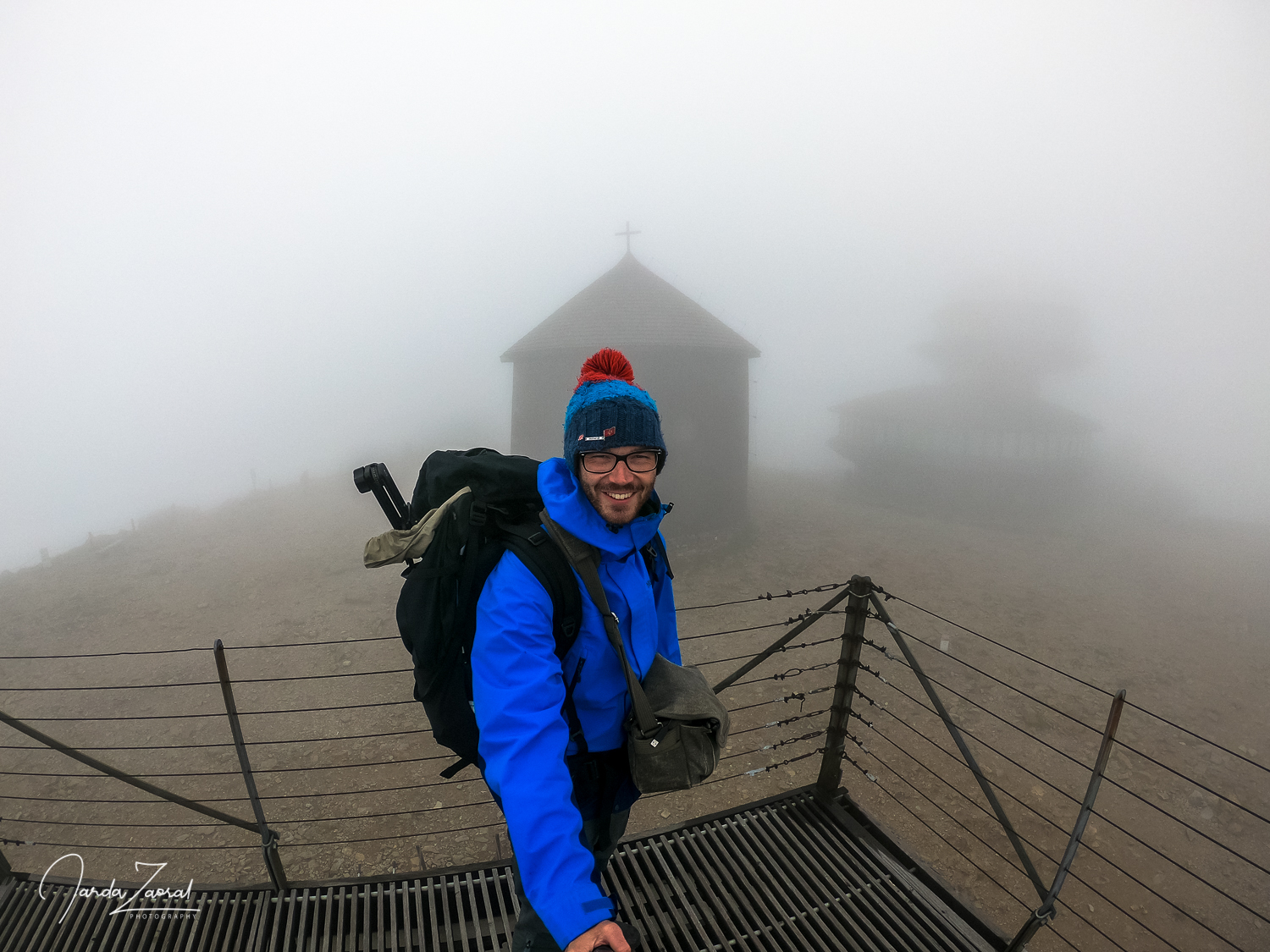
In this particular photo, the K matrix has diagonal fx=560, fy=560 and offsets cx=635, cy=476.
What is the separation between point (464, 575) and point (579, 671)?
53 centimetres

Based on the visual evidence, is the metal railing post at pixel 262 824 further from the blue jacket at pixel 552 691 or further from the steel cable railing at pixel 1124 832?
the steel cable railing at pixel 1124 832

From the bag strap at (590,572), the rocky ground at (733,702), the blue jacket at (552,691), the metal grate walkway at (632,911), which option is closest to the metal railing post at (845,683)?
the metal grate walkway at (632,911)

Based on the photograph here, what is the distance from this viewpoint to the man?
5.15 feet

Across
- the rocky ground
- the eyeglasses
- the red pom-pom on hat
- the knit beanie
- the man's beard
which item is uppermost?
the red pom-pom on hat

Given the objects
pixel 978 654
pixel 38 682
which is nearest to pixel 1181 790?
pixel 978 654

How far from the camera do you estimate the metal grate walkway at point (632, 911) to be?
298 centimetres

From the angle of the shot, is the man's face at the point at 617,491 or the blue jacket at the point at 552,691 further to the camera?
the man's face at the point at 617,491

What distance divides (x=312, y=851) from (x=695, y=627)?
7233 mm

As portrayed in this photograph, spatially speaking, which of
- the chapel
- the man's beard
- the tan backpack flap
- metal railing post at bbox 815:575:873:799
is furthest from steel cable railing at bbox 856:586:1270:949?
the chapel

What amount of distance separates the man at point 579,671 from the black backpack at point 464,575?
0.07m

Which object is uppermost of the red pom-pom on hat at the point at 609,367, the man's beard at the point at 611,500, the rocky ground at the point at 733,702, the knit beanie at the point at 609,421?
the red pom-pom on hat at the point at 609,367

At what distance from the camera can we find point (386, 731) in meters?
7.69

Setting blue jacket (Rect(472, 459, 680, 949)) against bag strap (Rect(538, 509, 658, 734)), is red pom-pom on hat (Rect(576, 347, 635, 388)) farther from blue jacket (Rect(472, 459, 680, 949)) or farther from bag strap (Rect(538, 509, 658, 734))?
bag strap (Rect(538, 509, 658, 734))

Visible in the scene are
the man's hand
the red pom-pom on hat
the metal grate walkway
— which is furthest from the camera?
the metal grate walkway
